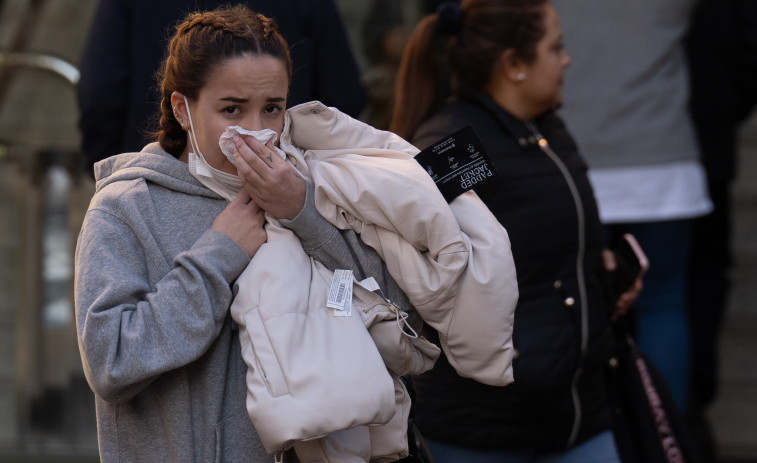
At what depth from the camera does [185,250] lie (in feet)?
7.02

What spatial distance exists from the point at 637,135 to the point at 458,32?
3.35ft

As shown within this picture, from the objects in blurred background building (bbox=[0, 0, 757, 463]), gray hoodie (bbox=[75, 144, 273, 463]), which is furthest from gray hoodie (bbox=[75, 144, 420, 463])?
blurred background building (bbox=[0, 0, 757, 463])

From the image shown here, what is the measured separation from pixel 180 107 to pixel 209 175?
0.49 ft

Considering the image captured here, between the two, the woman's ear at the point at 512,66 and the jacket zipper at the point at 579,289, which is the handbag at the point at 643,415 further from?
the woman's ear at the point at 512,66

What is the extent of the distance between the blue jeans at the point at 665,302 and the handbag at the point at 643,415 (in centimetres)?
79

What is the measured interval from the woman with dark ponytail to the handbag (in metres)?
0.09

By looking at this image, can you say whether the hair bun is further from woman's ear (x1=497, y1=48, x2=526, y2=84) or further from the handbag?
the handbag

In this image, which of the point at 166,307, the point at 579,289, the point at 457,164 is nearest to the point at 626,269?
the point at 579,289

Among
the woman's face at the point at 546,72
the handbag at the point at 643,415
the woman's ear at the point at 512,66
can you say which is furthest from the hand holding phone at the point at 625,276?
the woman's ear at the point at 512,66

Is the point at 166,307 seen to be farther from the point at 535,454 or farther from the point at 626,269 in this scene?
the point at 626,269

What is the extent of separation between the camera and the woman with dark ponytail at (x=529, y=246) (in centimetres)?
297

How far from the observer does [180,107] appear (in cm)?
221

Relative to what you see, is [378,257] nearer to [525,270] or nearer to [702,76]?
[525,270]

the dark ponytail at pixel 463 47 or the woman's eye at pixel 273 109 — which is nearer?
the woman's eye at pixel 273 109
